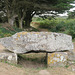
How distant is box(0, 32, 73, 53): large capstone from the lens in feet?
15.3

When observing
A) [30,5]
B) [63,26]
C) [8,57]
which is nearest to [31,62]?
[8,57]

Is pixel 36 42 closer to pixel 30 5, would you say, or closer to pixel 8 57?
pixel 8 57

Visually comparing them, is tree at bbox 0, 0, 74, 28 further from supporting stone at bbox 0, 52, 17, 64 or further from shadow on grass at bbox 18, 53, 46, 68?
supporting stone at bbox 0, 52, 17, 64

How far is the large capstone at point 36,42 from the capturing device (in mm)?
4672

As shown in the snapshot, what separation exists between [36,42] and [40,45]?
21 centimetres

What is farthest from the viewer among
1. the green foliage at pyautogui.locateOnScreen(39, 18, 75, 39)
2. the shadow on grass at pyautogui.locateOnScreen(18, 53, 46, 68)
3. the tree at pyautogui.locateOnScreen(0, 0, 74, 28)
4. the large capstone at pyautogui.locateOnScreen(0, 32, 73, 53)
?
the tree at pyautogui.locateOnScreen(0, 0, 74, 28)

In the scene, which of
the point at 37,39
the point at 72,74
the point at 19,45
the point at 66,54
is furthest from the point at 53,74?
the point at 19,45

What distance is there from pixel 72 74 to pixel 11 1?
14.3m

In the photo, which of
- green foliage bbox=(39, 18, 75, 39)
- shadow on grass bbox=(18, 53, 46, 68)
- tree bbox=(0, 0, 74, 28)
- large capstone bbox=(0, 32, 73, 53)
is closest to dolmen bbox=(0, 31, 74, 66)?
large capstone bbox=(0, 32, 73, 53)

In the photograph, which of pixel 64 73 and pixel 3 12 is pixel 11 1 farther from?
pixel 64 73

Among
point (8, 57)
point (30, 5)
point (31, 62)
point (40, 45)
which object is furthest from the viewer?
point (30, 5)

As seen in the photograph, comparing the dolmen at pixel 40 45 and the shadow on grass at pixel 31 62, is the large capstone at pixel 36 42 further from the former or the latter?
the shadow on grass at pixel 31 62

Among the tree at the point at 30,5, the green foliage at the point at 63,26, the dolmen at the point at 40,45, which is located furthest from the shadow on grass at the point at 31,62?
the tree at the point at 30,5

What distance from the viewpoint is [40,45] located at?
15.4ft
